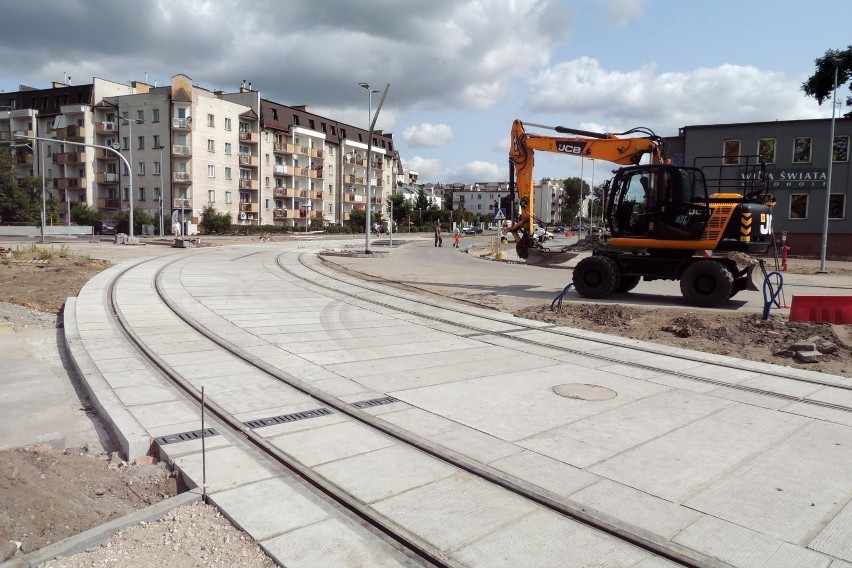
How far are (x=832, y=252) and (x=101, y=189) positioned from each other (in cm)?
7355

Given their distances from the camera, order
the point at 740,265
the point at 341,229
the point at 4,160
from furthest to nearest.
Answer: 1. the point at 341,229
2. the point at 4,160
3. the point at 740,265

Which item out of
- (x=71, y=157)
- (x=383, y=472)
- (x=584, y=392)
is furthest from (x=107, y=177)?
(x=383, y=472)

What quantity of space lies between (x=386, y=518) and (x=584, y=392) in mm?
4005

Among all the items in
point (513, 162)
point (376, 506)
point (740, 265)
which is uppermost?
point (513, 162)

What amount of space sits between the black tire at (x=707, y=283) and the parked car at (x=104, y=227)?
59.0m

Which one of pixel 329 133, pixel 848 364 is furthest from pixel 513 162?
pixel 329 133

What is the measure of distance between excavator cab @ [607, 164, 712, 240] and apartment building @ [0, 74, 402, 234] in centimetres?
5300

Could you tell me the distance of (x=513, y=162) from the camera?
21.7 meters

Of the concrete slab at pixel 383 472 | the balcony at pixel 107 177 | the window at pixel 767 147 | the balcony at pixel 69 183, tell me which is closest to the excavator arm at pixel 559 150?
the concrete slab at pixel 383 472

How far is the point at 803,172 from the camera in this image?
38719mm

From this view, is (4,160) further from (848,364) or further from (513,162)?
(848,364)

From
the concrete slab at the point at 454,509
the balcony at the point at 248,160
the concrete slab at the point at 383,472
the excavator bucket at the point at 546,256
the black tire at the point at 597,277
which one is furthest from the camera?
the balcony at the point at 248,160

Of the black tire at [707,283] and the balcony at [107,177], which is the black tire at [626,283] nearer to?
the black tire at [707,283]

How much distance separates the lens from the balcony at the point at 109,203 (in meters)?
73.9
